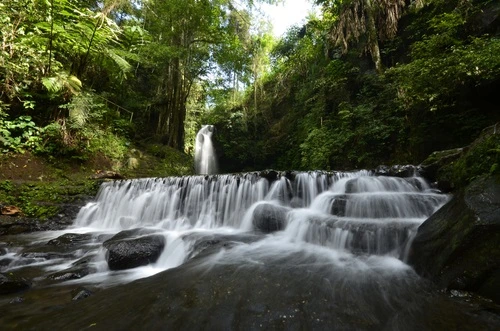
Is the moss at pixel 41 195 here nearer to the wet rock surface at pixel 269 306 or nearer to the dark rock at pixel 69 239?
the dark rock at pixel 69 239

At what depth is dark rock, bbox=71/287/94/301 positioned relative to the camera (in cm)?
316

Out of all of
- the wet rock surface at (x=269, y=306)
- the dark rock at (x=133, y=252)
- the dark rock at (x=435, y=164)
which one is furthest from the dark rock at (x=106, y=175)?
the dark rock at (x=435, y=164)

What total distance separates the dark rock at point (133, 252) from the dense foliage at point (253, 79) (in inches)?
262

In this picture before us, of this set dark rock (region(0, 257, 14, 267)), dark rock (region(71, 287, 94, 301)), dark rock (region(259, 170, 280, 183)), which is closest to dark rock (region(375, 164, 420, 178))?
dark rock (region(259, 170, 280, 183))

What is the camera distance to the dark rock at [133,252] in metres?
4.50

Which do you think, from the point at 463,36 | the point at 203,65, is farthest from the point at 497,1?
the point at 203,65

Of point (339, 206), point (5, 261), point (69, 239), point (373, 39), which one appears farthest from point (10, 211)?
point (373, 39)

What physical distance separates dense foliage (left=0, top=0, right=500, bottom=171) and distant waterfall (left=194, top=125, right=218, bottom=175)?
0.72 m

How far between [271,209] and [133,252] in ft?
9.94

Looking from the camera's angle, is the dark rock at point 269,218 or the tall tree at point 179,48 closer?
the dark rock at point 269,218

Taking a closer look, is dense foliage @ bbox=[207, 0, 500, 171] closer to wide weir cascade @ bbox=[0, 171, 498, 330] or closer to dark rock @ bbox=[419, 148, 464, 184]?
dark rock @ bbox=[419, 148, 464, 184]

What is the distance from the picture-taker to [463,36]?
8148mm

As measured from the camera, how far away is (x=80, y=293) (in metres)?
3.23

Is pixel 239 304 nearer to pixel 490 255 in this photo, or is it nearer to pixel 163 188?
pixel 490 255
